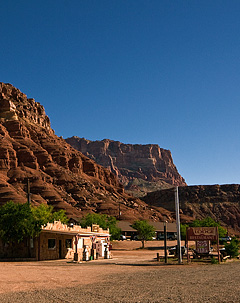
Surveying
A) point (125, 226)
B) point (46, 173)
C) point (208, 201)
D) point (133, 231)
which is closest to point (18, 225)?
point (133, 231)

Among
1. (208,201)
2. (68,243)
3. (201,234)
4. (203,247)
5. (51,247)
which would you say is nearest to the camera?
(201,234)

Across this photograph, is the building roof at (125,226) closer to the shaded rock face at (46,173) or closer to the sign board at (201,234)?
the shaded rock face at (46,173)

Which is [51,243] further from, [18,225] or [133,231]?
[133,231]

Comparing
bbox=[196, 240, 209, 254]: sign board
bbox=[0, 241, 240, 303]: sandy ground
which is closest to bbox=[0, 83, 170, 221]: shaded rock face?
bbox=[196, 240, 209, 254]: sign board

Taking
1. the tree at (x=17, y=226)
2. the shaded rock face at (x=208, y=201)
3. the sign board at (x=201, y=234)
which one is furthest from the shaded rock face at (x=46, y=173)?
the sign board at (x=201, y=234)

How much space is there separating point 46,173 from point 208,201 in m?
81.9

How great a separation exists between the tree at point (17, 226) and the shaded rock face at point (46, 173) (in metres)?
60.4

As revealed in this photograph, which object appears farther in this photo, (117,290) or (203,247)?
(203,247)

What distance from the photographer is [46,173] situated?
129375mm

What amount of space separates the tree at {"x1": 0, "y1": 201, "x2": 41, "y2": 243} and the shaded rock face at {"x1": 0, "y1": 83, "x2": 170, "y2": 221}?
60427mm

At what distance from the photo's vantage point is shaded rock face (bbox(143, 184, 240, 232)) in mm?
164375

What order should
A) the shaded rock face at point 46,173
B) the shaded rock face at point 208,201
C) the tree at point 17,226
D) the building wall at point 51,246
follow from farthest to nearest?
the shaded rock face at point 208,201 → the shaded rock face at point 46,173 → the building wall at point 51,246 → the tree at point 17,226

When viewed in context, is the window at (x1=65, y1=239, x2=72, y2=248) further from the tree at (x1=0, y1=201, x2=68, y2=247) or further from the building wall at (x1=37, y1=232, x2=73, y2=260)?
the tree at (x1=0, y1=201, x2=68, y2=247)

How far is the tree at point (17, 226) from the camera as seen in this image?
3472 centimetres
